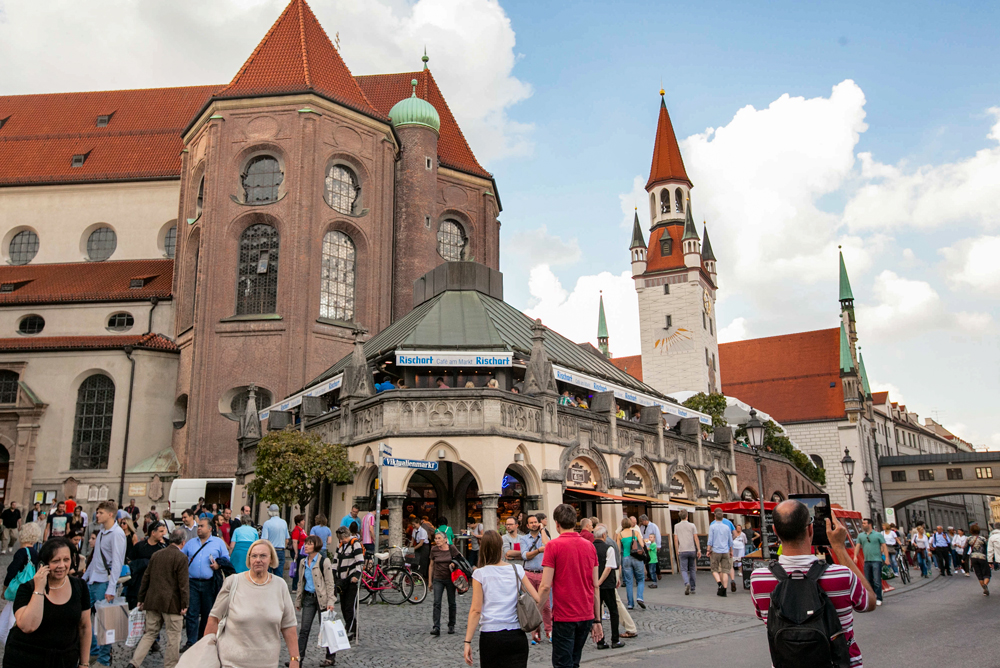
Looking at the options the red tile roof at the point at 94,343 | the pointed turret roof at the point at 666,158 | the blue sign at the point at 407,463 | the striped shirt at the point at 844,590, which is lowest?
the striped shirt at the point at 844,590

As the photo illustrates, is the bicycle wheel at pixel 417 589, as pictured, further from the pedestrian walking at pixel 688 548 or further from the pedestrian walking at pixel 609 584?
the pedestrian walking at pixel 609 584

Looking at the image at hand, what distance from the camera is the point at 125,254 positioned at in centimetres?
4544

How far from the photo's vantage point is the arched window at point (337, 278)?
37.1m

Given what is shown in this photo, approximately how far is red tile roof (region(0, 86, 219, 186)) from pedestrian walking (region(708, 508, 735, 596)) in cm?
3755

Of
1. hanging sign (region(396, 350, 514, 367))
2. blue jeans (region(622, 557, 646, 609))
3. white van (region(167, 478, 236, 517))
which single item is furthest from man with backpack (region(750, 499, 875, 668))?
white van (region(167, 478, 236, 517))

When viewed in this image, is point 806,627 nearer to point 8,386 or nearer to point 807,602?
point 807,602

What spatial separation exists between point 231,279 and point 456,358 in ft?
54.2

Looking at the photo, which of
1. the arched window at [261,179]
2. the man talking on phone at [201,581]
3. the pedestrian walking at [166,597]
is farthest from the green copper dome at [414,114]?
the pedestrian walking at [166,597]

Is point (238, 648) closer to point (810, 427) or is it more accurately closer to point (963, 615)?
point (963, 615)

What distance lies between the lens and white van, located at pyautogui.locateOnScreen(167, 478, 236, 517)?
30.0 meters

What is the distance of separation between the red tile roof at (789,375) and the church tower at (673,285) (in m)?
4.30

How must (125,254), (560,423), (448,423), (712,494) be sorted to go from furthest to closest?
(125,254), (712,494), (560,423), (448,423)

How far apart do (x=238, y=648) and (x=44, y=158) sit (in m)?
50.4

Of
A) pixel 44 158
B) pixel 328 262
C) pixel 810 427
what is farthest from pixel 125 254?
pixel 810 427
